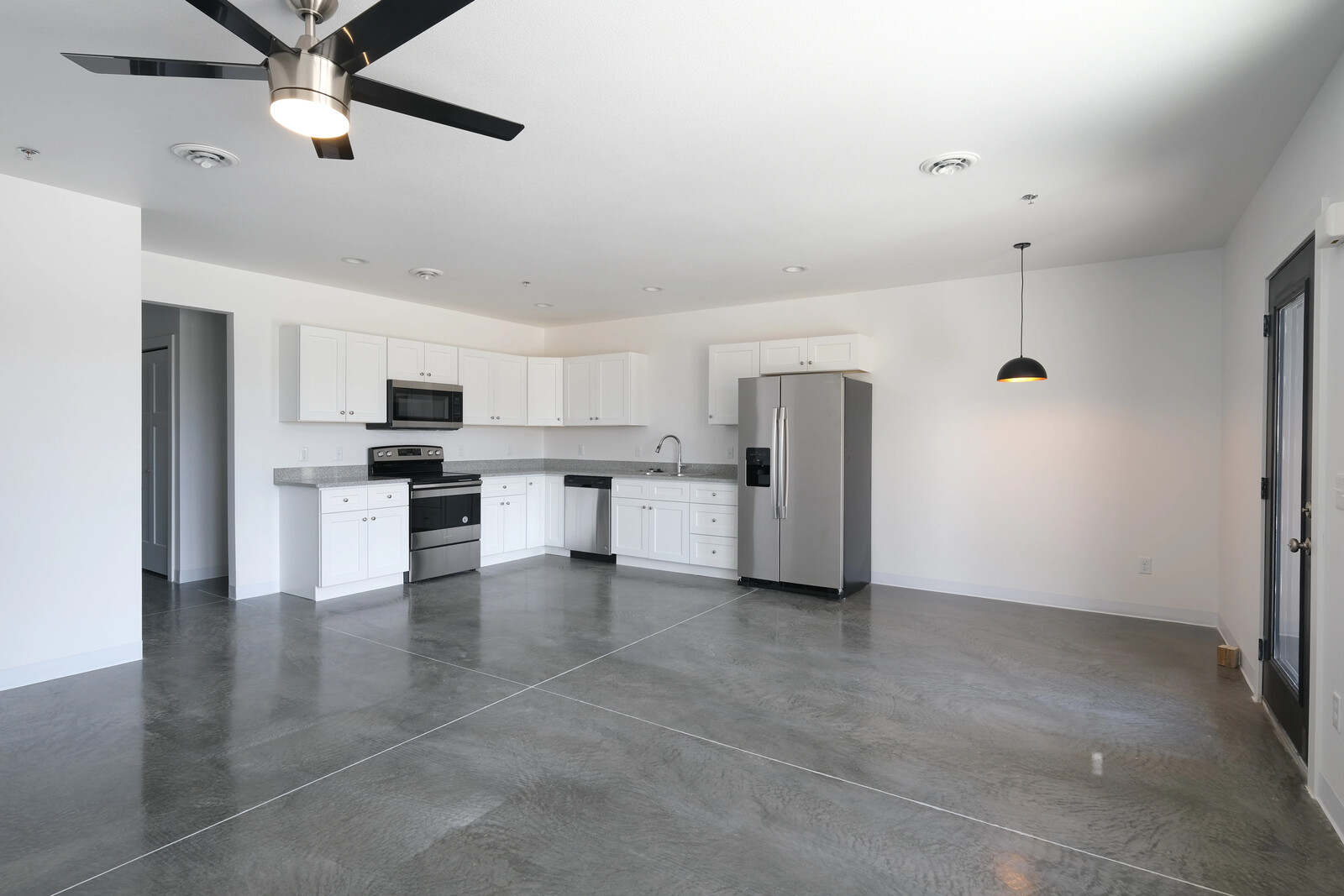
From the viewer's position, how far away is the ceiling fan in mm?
1689

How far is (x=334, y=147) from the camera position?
7.13 ft

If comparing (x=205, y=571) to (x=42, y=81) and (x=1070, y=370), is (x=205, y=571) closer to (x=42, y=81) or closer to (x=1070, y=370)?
(x=42, y=81)

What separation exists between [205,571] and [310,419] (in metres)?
1.91

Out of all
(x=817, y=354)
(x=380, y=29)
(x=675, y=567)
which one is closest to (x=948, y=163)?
(x=380, y=29)

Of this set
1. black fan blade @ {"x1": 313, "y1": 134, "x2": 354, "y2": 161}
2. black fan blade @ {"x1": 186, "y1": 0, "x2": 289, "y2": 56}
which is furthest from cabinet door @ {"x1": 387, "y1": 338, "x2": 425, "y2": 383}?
black fan blade @ {"x1": 186, "y1": 0, "x2": 289, "y2": 56}

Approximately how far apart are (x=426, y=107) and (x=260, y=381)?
13.9 feet

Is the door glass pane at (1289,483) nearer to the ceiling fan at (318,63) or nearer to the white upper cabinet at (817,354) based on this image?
the white upper cabinet at (817,354)

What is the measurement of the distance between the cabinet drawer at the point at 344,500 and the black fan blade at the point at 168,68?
3.73m

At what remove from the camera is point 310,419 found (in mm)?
5469

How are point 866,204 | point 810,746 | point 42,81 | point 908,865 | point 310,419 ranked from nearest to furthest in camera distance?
point 908,865
point 42,81
point 810,746
point 866,204
point 310,419

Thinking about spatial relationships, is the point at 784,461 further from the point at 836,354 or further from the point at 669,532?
the point at 669,532

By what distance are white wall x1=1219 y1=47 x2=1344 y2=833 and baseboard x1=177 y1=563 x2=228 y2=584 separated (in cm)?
738

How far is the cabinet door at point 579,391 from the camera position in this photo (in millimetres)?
7309

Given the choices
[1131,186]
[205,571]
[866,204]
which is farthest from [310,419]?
[1131,186]
